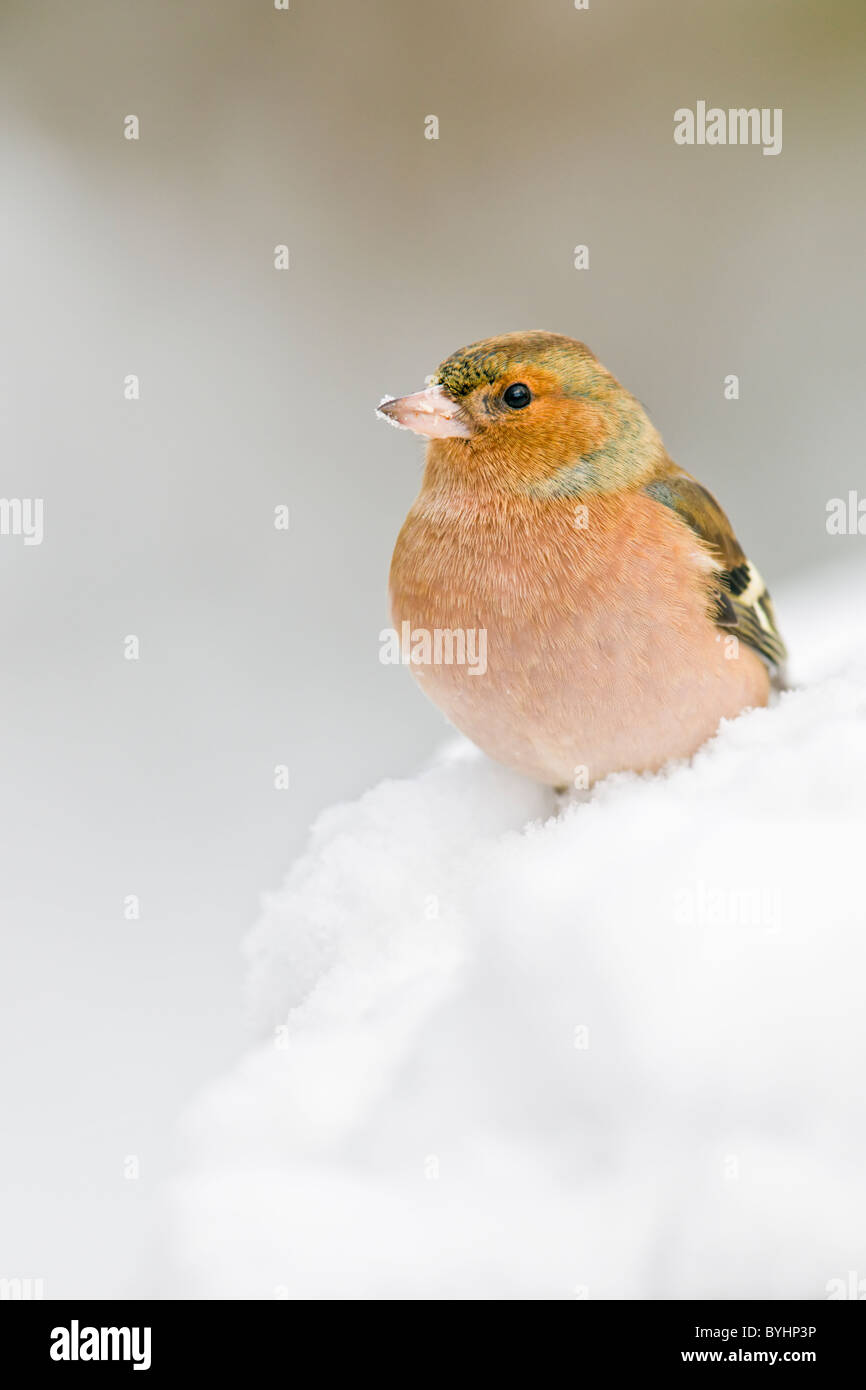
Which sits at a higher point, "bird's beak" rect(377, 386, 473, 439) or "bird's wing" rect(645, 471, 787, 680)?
"bird's beak" rect(377, 386, 473, 439)

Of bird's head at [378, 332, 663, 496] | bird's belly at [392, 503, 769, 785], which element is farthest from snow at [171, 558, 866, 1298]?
bird's head at [378, 332, 663, 496]

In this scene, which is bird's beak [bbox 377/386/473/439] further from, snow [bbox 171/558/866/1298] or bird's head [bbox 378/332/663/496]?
snow [bbox 171/558/866/1298]

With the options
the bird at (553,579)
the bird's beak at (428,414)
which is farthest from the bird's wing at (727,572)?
the bird's beak at (428,414)

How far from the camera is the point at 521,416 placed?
0.70 m

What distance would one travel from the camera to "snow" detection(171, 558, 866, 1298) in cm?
54

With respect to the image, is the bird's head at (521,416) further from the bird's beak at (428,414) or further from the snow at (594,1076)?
the snow at (594,1076)

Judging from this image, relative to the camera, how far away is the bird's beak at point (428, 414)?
26.5 inches

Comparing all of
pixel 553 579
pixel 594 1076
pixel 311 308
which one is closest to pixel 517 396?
pixel 553 579

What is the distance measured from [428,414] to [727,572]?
254 mm

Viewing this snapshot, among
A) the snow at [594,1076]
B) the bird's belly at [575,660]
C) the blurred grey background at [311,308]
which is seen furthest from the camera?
the blurred grey background at [311,308]

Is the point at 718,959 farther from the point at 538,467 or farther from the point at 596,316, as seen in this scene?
the point at 596,316

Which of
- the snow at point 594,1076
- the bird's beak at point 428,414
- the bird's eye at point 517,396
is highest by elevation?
the bird's eye at point 517,396

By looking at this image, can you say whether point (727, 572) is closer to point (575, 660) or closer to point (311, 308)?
point (575, 660)

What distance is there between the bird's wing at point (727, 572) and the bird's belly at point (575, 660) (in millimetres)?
47
